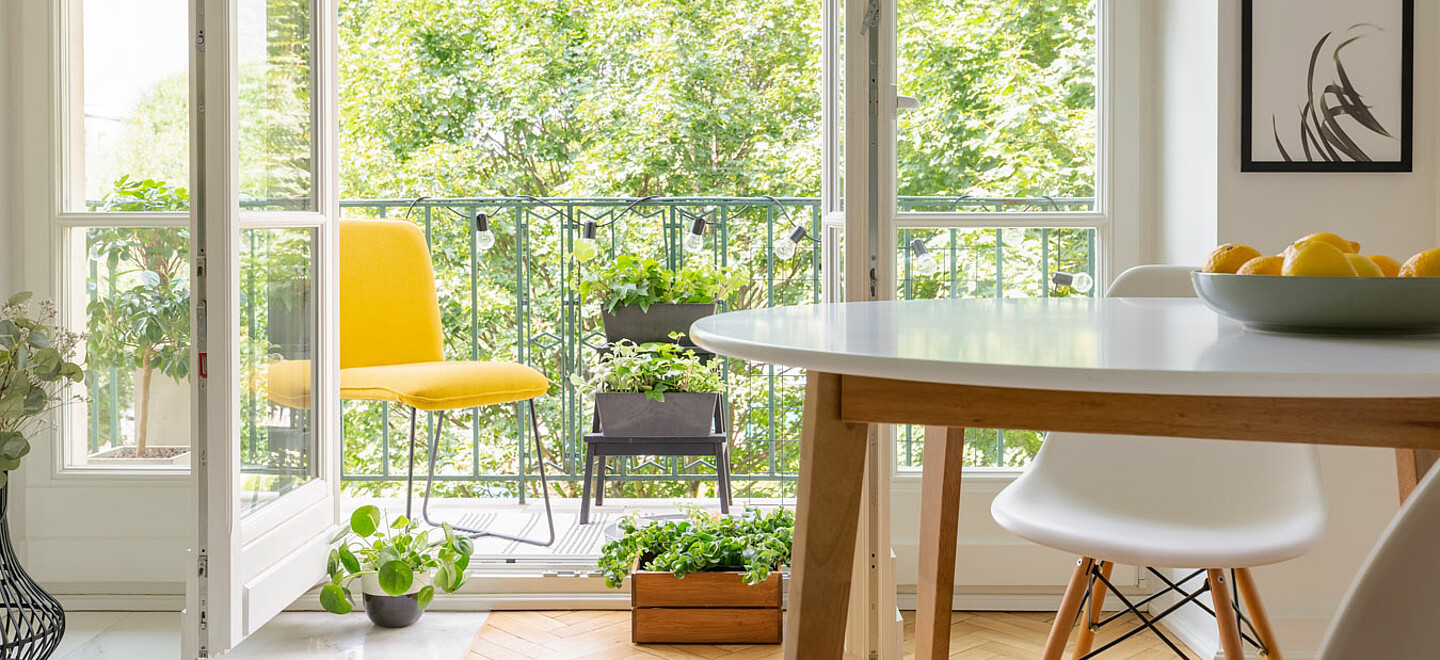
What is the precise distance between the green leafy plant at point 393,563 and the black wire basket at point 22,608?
1.70 feet

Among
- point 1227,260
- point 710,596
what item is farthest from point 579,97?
point 1227,260

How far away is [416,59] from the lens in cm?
700

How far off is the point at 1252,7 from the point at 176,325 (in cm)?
255

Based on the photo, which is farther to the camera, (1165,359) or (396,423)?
(396,423)

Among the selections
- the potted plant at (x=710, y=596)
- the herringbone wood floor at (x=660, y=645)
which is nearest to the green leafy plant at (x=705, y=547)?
the potted plant at (x=710, y=596)

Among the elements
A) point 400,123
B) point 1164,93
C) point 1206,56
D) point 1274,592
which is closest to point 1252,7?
point 1206,56

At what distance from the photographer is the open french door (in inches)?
80.0

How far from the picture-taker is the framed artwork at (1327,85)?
227 cm

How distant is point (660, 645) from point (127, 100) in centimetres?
185

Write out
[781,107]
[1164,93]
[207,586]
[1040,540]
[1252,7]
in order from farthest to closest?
[781,107], [1164,93], [1252,7], [207,586], [1040,540]

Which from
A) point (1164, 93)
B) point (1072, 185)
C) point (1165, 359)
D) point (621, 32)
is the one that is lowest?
point (1165, 359)

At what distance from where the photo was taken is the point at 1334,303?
2.97 ft

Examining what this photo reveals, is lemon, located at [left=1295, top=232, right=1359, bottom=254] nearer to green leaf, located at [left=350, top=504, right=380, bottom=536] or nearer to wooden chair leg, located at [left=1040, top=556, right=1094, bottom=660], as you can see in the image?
wooden chair leg, located at [left=1040, top=556, right=1094, bottom=660]

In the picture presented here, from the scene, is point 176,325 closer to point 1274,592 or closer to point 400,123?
point 1274,592
